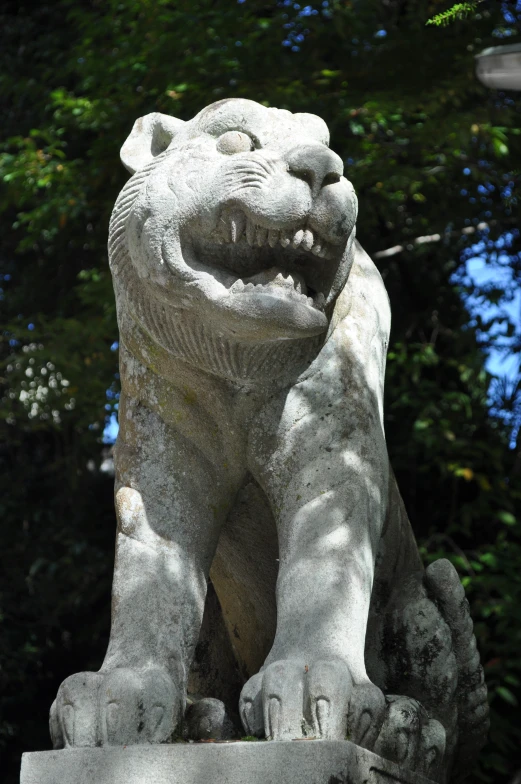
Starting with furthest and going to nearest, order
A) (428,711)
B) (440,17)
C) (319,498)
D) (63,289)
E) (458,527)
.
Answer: (63,289) → (458,527) → (440,17) → (428,711) → (319,498)

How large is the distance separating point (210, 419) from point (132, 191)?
50 cm

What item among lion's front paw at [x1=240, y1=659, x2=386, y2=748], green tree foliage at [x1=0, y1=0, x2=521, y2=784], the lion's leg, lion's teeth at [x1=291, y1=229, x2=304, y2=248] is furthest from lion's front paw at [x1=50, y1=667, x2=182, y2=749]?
green tree foliage at [x1=0, y1=0, x2=521, y2=784]

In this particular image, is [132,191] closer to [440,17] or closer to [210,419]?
[210,419]

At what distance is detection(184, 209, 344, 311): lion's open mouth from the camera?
2.18 m

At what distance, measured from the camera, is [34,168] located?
589 cm

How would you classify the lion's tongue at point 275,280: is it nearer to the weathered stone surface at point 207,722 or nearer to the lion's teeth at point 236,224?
the lion's teeth at point 236,224

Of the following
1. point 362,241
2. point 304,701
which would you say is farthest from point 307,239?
point 362,241

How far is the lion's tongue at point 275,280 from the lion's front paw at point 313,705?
0.72 metres

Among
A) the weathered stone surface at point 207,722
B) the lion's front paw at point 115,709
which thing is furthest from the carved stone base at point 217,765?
the weathered stone surface at point 207,722

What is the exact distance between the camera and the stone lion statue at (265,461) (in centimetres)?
210

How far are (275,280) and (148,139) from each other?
541 mm

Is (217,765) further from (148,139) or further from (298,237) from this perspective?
(148,139)

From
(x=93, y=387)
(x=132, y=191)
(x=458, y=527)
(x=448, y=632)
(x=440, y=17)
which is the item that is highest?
(x=440, y=17)

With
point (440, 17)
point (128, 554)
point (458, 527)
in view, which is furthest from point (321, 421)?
point (458, 527)
